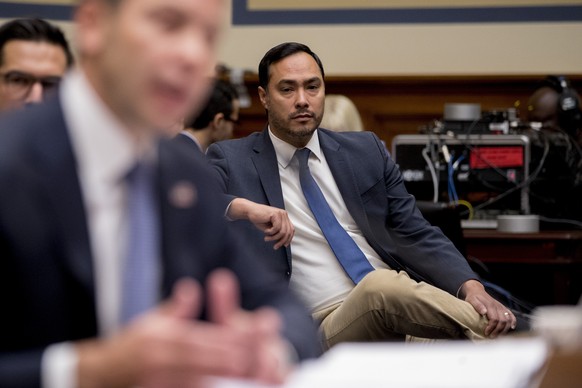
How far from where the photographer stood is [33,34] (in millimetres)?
2277

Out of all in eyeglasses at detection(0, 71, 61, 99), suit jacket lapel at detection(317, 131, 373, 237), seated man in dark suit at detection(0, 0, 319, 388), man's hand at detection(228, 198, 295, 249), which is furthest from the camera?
suit jacket lapel at detection(317, 131, 373, 237)

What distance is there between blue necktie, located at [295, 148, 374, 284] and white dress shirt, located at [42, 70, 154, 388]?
1.77 m

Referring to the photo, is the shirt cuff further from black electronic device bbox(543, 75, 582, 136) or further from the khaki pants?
black electronic device bbox(543, 75, 582, 136)

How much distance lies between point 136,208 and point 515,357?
47 cm

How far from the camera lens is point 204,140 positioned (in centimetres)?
381

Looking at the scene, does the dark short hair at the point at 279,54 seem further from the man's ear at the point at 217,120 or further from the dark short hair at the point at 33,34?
the dark short hair at the point at 33,34

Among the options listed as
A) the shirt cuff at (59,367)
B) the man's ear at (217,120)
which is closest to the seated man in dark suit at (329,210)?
the man's ear at (217,120)

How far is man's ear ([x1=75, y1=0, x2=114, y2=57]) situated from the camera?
3.53ft

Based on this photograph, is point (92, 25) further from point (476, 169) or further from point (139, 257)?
point (476, 169)

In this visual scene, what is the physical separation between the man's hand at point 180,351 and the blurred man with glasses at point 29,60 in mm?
1385

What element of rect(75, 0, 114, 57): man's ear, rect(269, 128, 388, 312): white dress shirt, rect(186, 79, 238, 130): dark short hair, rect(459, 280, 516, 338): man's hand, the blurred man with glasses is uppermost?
rect(75, 0, 114, 57): man's ear

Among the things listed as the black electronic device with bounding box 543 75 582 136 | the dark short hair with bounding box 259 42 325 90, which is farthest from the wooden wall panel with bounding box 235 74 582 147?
the dark short hair with bounding box 259 42 325 90

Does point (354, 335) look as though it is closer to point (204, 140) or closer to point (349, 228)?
point (349, 228)

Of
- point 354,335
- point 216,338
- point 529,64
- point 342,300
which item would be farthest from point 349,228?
point 529,64
